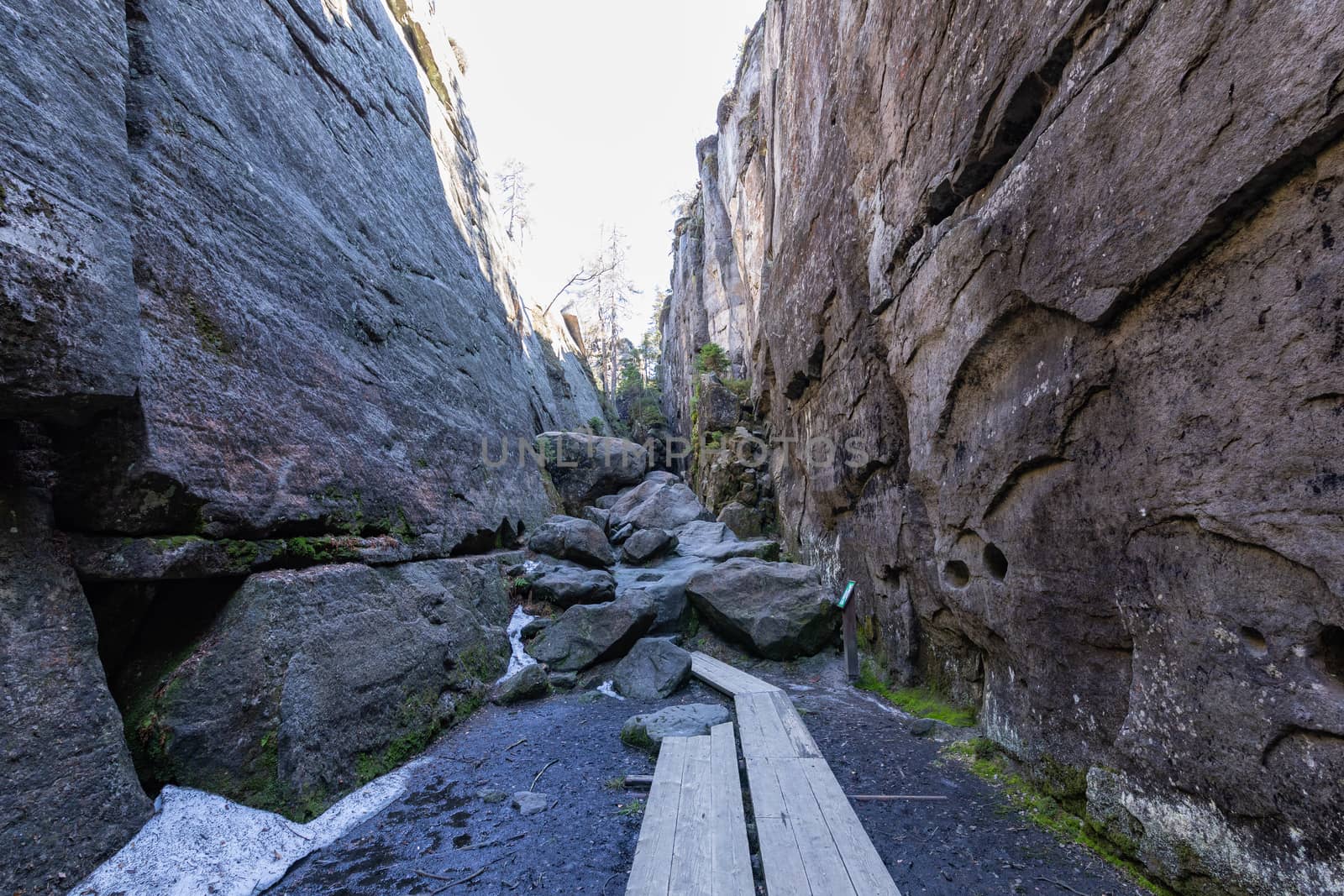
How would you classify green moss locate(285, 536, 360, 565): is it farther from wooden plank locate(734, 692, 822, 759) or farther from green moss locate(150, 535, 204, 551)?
wooden plank locate(734, 692, 822, 759)

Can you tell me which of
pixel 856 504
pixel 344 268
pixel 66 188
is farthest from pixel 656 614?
pixel 66 188

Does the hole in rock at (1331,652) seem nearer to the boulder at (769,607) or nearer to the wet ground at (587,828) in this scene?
the wet ground at (587,828)

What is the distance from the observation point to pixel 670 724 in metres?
5.80

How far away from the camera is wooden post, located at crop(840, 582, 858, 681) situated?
304 inches

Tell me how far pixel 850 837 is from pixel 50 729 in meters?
4.76

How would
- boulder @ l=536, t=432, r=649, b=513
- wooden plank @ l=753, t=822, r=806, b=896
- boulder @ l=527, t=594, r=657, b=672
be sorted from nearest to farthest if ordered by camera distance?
wooden plank @ l=753, t=822, r=806, b=896 < boulder @ l=527, t=594, r=657, b=672 < boulder @ l=536, t=432, r=649, b=513

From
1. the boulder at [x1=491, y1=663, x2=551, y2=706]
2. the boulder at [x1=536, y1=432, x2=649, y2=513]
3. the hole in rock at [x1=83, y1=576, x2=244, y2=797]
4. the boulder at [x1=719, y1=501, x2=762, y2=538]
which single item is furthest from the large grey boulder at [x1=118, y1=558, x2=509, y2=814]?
the boulder at [x1=536, y1=432, x2=649, y2=513]

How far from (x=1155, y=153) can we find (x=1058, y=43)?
1.54m

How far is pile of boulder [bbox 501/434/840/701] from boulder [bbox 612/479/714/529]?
3.33ft

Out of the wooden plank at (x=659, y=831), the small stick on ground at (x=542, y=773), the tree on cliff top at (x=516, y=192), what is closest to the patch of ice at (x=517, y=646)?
the small stick on ground at (x=542, y=773)

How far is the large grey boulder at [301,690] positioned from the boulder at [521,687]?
0.62m

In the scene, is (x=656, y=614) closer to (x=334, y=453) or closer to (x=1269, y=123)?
(x=334, y=453)

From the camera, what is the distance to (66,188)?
11.6 feet

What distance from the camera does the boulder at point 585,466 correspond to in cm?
1788
